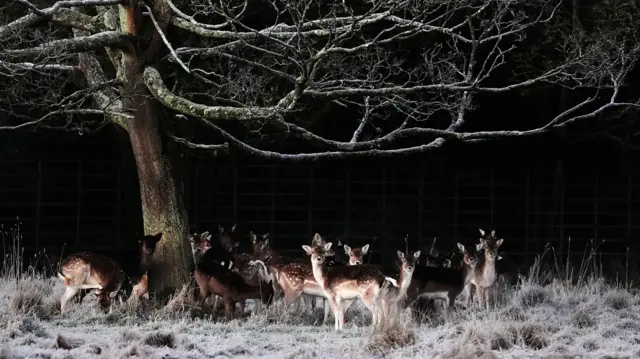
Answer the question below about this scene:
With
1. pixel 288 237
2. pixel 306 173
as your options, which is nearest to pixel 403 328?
pixel 288 237

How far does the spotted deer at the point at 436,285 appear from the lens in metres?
12.5

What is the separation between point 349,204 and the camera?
19859 millimetres

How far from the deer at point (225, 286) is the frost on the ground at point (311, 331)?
0.21m

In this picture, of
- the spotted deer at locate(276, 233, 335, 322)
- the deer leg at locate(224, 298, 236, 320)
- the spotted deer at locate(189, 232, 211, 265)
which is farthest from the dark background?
the deer leg at locate(224, 298, 236, 320)

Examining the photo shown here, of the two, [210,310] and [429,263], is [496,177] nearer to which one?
[429,263]

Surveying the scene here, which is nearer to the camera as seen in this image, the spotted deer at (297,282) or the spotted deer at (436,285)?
the spotted deer at (436,285)

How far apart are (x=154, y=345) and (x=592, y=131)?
11047 millimetres

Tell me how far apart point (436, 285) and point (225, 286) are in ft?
7.54

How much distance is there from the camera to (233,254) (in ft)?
46.9

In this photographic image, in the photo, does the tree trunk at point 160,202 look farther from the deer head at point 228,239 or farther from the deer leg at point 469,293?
the deer leg at point 469,293

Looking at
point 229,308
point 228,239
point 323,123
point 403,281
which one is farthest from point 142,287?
point 323,123

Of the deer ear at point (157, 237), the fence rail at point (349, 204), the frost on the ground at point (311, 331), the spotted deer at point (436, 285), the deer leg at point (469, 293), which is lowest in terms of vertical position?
the frost on the ground at point (311, 331)

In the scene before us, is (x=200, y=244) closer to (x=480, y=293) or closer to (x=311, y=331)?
(x=311, y=331)

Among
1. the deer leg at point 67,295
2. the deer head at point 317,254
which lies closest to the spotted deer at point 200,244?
the deer leg at point 67,295
